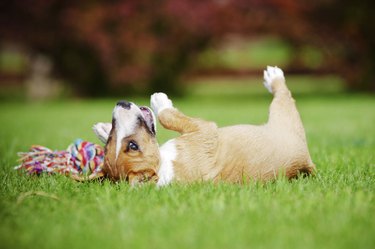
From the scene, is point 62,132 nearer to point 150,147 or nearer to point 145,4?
point 150,147

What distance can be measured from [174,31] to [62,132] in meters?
9.02

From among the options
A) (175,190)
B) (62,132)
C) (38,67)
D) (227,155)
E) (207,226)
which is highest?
(38,67)

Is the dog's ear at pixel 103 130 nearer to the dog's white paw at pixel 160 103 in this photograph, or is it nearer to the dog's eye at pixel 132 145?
the dog's white paw at pixel 160 103

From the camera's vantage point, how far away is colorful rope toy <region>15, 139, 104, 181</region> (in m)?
4.02

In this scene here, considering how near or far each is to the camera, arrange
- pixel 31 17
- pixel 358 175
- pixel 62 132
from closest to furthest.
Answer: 1. pixel 358 175
2. pixel 62 132
3. pixel 31 17

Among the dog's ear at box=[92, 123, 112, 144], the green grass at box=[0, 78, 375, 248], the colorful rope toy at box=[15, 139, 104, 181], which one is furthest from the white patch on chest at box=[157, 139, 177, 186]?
the dog's ear at box=[92, 123, 112, 144]

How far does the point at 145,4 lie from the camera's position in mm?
15750

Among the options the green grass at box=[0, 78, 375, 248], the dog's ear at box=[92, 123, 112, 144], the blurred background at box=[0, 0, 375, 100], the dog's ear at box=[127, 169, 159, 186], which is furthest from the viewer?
the blurred background at box=[0, 0, 375, 100]

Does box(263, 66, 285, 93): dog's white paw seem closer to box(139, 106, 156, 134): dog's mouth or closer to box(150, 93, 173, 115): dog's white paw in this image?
box(150, 93, 173, 115): dog's white paw

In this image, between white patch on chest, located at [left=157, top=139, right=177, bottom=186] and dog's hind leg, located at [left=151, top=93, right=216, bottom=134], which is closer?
white patch on chest, located at [left=157, top=139, right=177, bottom=186]

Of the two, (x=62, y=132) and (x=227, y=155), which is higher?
(x=62, y=132)

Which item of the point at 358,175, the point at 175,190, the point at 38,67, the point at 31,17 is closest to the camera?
the point at 175,190

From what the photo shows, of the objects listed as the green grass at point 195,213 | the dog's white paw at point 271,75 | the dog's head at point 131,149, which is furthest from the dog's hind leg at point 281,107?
the dog's head at point 131,149

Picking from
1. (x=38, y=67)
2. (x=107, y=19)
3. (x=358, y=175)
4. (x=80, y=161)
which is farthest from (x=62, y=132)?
(x=38, y=67)
